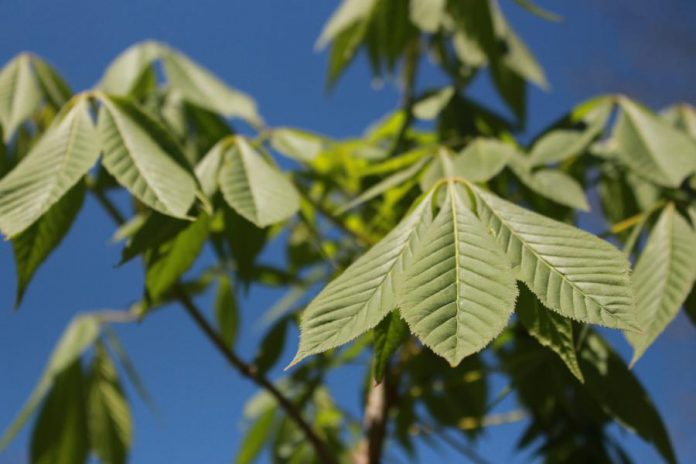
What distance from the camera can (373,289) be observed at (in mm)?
490

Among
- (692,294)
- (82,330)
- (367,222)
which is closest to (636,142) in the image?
(692,294)

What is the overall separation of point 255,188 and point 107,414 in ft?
2.15

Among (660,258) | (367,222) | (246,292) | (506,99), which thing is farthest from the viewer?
(506,99)

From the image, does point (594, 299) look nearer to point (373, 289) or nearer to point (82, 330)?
point (373, 289)

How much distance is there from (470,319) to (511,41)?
813 mm

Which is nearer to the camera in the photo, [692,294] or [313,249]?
[692,294]

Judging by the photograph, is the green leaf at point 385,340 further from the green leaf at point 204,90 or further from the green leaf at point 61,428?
the green leaf at point 61,428

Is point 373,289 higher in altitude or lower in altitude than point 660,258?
higher

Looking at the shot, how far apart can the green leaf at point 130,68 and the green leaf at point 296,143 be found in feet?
0.85

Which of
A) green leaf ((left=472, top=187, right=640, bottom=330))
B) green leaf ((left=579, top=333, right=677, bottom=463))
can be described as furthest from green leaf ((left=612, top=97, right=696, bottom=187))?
green leaf ((left=472, top=187, right=640, bottom=330))

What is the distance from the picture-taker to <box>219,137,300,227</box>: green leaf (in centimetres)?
65

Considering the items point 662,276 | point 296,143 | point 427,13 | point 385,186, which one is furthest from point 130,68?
point 662,276

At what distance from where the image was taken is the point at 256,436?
4.38ft

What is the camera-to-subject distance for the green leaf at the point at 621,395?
0.69m
